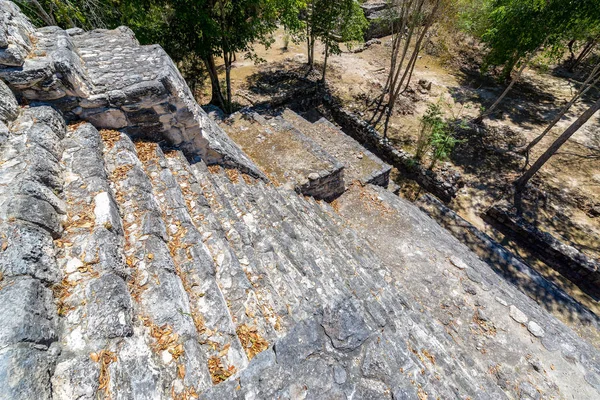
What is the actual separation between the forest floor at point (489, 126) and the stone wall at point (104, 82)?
26.8 ft

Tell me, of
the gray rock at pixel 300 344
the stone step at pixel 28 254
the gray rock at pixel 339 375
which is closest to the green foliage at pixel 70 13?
the stone step at pixel 28 254

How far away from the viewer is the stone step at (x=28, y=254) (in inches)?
51.3

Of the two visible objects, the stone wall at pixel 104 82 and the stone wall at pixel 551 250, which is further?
the stone wall at pixel 551 250

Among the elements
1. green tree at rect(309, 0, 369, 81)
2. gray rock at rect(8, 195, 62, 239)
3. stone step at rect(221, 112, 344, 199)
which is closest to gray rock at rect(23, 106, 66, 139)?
gray rock at rect(8, 195, 62, 239)

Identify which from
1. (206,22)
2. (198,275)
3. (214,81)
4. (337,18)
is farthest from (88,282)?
(337,18)

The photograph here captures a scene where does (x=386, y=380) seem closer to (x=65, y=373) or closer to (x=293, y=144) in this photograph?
(x=65, y=373)

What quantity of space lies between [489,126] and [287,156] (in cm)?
1118

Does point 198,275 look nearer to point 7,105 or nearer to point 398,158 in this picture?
point 7,105

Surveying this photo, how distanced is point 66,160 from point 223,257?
72.3 inches

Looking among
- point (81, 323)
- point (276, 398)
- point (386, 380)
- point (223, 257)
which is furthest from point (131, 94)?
point (386, 380)

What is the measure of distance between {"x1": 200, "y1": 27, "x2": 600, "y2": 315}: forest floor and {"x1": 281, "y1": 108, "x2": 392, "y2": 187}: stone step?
2728 millimetres

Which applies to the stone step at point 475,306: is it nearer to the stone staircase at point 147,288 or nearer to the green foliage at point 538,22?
the stone staircase at point 147,288

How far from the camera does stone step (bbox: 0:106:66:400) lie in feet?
4.27

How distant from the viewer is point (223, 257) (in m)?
2.78
